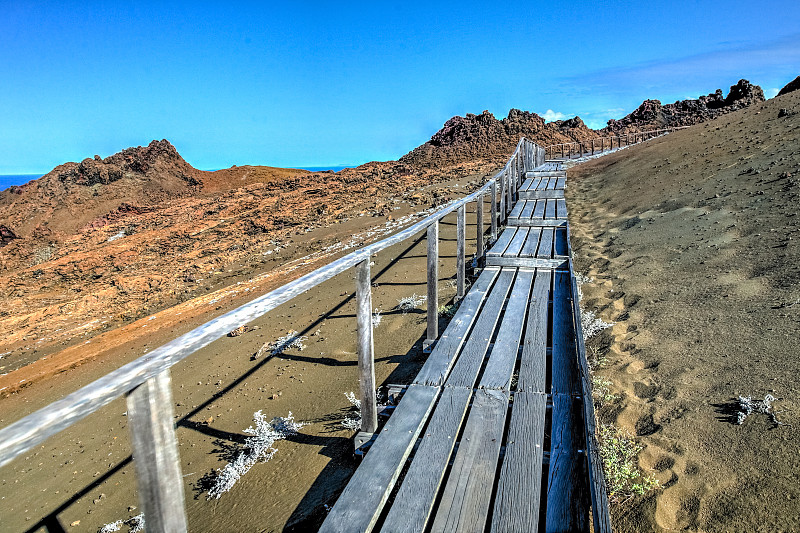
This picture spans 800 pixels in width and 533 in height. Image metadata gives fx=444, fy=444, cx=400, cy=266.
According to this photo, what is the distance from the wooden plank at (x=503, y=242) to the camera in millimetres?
5840

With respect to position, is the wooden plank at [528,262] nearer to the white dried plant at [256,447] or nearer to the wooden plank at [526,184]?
the white dried plant at [256,447]

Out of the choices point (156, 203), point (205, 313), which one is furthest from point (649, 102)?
point (205, 313)

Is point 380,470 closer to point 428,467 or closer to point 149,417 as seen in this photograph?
point 428,467

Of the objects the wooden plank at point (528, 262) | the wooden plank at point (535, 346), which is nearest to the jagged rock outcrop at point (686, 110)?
the wooden plank at point (528, 262)

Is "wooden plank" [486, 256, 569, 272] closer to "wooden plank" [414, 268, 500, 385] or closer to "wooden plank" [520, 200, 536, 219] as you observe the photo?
"wooden plank" [414, 268, 500, 385]

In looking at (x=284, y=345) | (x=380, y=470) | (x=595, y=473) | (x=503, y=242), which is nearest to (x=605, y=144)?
(x=503, y=242)

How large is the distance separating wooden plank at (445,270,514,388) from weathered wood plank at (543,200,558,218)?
3743 millimetres

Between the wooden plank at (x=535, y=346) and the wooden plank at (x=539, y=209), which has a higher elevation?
the wooden plank at (x=539, y=209)

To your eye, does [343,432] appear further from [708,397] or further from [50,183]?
[50,183]

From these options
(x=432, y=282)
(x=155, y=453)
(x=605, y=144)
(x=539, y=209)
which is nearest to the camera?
(x=155, y=453)

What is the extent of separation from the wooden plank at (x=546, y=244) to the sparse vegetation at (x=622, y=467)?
3.01 m

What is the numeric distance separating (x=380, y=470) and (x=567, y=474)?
0.86m

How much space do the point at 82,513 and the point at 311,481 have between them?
1.75m

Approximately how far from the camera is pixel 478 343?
3379 millimetres
